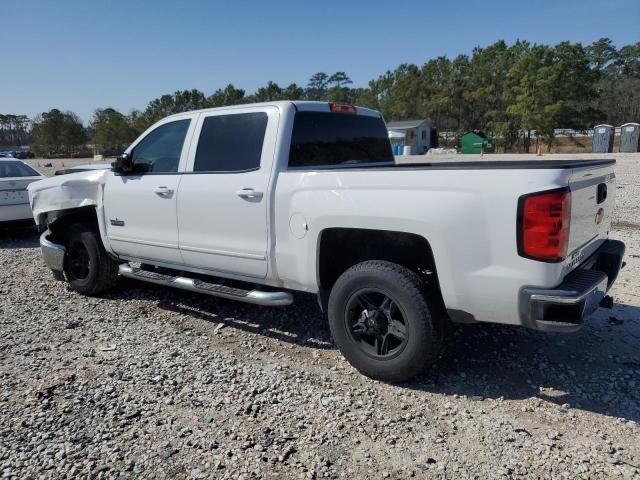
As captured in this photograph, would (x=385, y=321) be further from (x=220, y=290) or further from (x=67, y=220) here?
(x=67, y=220)

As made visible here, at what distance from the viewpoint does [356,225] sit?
11.3 feet

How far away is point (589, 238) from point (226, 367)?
9.10 ft

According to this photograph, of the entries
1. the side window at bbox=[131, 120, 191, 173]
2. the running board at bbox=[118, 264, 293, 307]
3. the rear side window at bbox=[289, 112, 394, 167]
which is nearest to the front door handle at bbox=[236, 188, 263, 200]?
the rear side window at bbox=[289, 112, 394, 167]

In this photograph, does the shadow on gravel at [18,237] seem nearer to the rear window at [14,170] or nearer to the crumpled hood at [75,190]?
the rear window at [14,170]

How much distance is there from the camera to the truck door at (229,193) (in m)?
3.97

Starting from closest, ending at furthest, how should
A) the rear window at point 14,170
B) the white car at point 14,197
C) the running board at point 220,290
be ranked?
the running board at point 220,290 → the white car at point 14,197 → the rear window at point 14,170

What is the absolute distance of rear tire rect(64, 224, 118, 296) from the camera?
215 inches

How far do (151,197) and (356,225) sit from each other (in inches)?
90.1

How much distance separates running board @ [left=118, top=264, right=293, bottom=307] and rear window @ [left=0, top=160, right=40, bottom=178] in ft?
17.8

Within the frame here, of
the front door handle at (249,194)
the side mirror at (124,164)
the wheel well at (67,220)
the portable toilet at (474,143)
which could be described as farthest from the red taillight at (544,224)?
the portable toilet at (474,143)

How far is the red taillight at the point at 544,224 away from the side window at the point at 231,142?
82.4 inches

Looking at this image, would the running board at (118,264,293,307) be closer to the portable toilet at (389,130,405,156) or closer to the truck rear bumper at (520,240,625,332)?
the truck rear bumper at (520,240,625,332)

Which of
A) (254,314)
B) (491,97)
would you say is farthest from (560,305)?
(491,97)

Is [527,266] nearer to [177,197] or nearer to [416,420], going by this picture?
[416,420]
